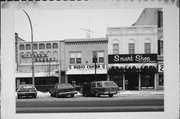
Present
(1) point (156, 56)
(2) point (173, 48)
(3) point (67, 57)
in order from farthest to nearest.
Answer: (3) point (67, 57) < (1) point (156, 56) < (2) point (173, 48)

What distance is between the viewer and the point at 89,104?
897cm

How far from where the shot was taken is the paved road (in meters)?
8.71

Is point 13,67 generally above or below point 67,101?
above

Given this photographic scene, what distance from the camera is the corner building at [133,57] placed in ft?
30.2

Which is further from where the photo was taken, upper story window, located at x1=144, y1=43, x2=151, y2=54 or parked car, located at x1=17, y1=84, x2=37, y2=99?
upper story window, located at x1=144, y1=43, x2=151, y2=54

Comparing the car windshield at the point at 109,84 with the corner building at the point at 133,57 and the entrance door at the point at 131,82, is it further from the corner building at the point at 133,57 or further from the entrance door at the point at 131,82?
the entrance door at the point at 131,82

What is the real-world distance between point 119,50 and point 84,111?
2350 millimetres

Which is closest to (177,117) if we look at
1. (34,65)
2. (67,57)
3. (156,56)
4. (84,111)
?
(156,56)

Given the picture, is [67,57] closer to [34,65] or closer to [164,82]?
[34,65]

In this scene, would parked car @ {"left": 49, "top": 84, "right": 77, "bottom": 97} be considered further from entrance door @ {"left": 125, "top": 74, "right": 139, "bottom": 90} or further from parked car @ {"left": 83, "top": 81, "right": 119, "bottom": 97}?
entrance door @ {"left": 125, "top": 74, "right": 139, "bottom": 90}

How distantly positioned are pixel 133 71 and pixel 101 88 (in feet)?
3.74

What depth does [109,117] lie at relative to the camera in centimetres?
853

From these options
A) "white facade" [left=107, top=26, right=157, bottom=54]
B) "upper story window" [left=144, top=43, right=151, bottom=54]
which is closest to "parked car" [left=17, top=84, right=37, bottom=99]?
"white facade" [left=107, top=26, right=157, bottom=54]

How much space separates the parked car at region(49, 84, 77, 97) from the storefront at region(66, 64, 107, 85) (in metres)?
0.21
